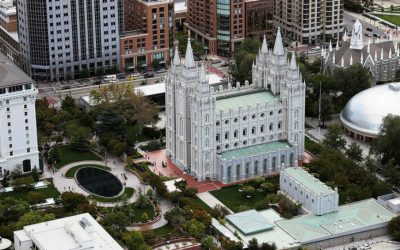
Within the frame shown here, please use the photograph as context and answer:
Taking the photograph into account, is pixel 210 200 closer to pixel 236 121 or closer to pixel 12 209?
pixel 236 121

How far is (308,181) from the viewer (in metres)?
166

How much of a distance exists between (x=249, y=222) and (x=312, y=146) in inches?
1433

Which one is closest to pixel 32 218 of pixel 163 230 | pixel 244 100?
pixel 163 230

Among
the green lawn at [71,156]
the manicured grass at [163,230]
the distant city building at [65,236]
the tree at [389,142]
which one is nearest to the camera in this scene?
the distant city building at [65,236]

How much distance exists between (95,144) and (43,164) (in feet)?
36.3

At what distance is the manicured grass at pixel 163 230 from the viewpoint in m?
157

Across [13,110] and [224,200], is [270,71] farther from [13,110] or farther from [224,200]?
[13,110]

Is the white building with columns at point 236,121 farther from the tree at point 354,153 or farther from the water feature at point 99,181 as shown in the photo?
the water feature at point 99,181

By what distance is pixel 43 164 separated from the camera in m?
183

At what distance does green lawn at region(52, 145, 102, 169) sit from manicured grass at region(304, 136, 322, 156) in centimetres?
3730

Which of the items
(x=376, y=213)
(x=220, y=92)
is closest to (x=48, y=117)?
(x=220, y=92)

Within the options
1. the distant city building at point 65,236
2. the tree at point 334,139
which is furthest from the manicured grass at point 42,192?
the tree at point 334,139

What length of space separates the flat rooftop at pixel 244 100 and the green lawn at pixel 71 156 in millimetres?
24763

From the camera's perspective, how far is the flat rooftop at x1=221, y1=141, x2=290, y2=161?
177125 millimetres
